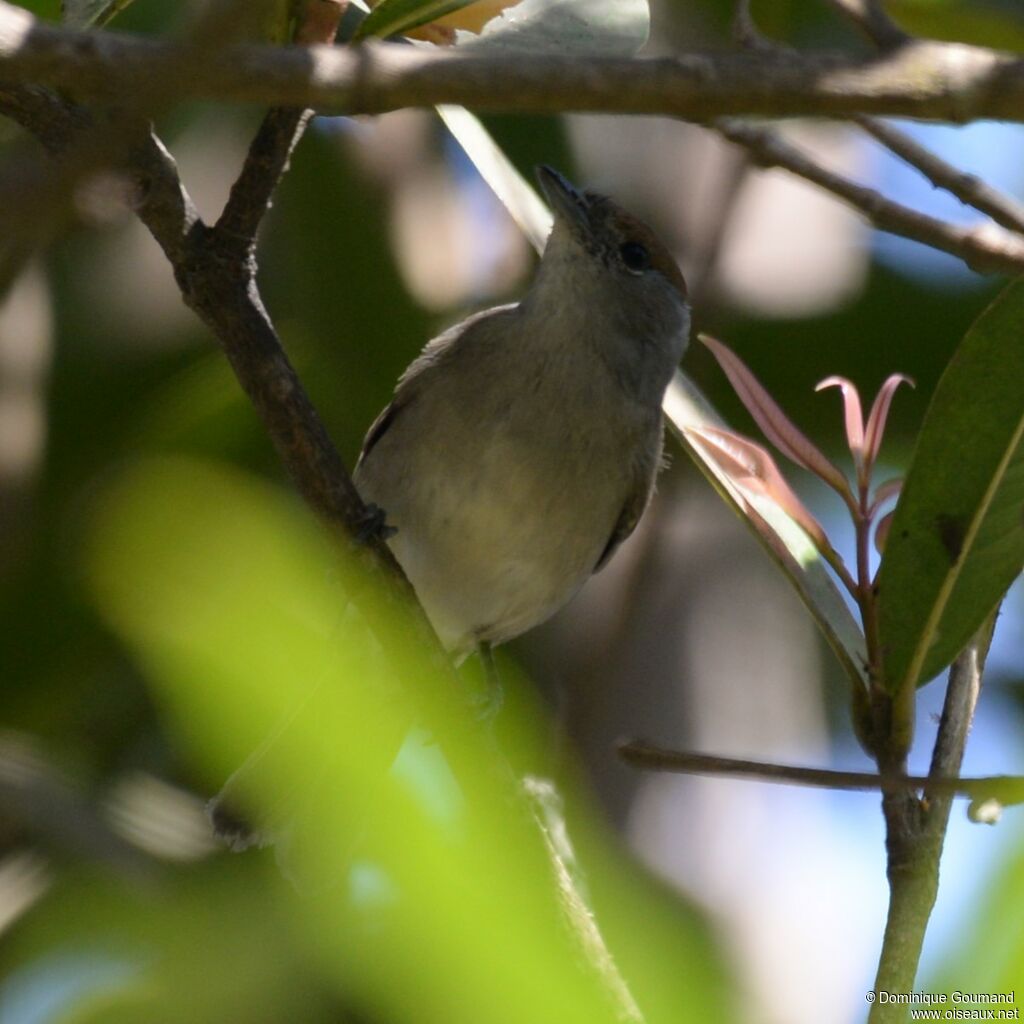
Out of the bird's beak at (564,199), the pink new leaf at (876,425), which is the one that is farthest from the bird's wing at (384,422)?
the pink new leaf at (876,425)

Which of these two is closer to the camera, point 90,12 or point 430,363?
point 90,12

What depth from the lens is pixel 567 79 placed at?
1440mm

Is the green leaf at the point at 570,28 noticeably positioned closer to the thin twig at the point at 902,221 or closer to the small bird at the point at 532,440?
the thin twig at the point at 902,221

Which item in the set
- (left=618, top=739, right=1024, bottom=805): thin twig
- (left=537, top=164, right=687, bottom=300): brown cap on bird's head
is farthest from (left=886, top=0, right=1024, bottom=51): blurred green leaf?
(left=537, top=164, right=687, bottom=300): brown cap on bird's head

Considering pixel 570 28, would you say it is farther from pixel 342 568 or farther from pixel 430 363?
pixel 430 363

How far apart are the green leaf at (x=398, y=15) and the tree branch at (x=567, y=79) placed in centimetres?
107

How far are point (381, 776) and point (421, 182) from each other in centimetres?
557

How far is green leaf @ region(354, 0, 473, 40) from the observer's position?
2.50m

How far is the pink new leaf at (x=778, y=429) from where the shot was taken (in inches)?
97.6

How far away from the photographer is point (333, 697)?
1128 mm

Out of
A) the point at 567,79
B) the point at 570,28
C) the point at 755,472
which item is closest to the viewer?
the point at 567,79

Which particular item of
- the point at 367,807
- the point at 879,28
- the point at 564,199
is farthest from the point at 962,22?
the point at 564,199

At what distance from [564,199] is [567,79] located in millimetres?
3210

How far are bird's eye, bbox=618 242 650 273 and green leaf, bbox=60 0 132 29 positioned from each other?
258 centimetres
